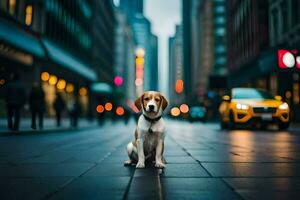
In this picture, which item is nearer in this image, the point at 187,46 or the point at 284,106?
the point at 284,106

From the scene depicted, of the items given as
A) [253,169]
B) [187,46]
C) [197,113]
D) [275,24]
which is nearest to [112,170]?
[253,169]

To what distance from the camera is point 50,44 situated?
2995cm

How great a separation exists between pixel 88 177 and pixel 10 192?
968 millimetres

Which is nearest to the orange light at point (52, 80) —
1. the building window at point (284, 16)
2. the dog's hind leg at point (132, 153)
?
the building window at point (284, 16)

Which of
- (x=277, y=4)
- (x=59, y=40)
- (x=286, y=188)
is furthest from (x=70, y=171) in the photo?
(x=59, y=40)

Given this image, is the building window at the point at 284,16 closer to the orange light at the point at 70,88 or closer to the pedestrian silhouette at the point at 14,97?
the pedestrian silhouette at the point at 14,97

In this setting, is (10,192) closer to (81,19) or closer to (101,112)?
(101,112)

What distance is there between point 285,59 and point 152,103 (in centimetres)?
752

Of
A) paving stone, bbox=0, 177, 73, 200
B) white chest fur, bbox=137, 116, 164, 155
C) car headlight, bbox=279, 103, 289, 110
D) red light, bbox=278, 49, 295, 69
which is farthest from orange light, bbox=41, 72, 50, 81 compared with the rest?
paving stone, bbox=0, 177, 73, 200

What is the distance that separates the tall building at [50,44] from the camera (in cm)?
2253

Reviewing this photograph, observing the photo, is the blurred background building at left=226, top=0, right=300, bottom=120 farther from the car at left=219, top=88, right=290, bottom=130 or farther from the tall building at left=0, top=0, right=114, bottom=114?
the tall building at left=0, top=0, right=114, bottom=114

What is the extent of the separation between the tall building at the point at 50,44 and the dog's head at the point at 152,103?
56.5ft

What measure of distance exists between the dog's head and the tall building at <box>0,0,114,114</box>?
1723 cm

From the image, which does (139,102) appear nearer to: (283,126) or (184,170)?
(184,170)
